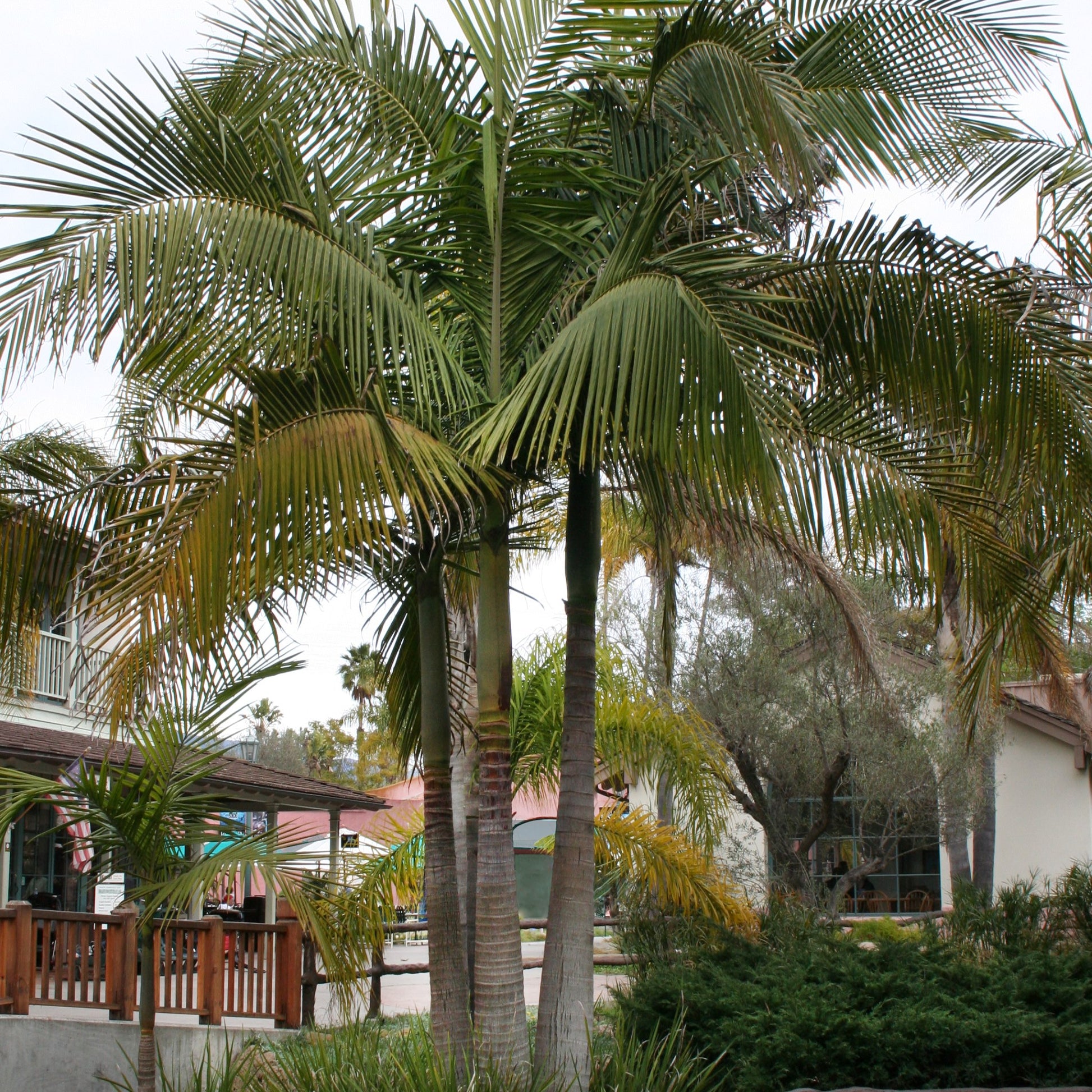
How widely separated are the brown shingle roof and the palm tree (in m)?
1.36

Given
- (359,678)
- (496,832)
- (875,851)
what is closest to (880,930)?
(875,851)

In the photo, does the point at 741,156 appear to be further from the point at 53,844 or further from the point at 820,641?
the point at 53,844

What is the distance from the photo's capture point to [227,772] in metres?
14.3

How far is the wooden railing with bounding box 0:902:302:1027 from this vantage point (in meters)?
9.87

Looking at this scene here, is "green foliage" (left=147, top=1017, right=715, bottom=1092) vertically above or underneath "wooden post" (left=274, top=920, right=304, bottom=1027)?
above

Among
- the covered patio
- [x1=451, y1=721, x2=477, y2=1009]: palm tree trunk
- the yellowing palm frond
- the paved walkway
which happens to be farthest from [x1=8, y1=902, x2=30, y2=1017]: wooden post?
the yellowing palm frond

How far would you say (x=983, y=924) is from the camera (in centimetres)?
996

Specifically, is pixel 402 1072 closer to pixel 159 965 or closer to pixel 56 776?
pixel 159 965

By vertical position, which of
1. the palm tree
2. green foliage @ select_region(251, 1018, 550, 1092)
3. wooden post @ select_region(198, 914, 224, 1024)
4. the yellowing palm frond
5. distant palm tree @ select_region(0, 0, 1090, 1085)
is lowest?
wooden post @ select_region(198, 914, 224, 1024)

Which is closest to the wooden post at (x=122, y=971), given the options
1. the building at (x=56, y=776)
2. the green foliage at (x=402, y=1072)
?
the building at (x=56, y=776)

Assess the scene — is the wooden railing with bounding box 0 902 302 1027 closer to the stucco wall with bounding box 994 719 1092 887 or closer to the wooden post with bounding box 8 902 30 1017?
the wooden post with bounding box 8 902 30 1017

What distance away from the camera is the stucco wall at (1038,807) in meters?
21.1

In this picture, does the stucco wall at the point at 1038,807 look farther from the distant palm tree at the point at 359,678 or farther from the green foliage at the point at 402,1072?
the distant palm tree at the point at 359,678

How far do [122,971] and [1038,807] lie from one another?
17.0m
